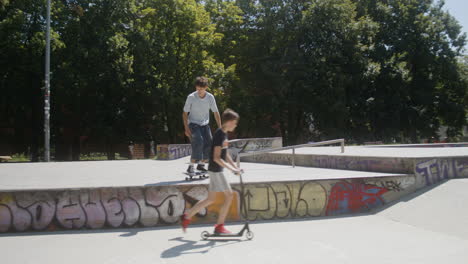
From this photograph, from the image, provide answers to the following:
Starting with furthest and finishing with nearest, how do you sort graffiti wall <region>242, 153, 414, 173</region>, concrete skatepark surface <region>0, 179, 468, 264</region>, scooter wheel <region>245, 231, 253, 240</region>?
1. graffiti wall <region>242, 153, 414, 173</region>
2. scooter wheel <region>245, 231, 253, 240</region>
3. concrete skatepark surface <region>0, 179, 468, 264</region>

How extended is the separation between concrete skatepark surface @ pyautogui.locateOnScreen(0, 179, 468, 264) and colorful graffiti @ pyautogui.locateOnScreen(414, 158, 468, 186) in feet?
3.18

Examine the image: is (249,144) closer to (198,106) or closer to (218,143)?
(198,106)

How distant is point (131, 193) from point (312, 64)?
25.4 meters

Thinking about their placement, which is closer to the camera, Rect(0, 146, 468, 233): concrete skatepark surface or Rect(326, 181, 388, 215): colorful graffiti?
Rect(0, 146, 468, 233): concrete skatepark surface

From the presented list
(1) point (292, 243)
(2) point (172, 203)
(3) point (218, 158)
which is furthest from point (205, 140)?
(1) point (292, 243)

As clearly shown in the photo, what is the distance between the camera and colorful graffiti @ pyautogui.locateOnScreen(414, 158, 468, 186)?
309 inches

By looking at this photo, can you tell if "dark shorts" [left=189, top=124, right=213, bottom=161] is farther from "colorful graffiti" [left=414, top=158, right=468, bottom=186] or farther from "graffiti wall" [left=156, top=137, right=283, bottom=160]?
"graffiti wall" [left=156, top=137, right=283, bottom=160]

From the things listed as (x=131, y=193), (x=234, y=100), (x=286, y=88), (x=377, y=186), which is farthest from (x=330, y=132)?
(x=131, y=193)

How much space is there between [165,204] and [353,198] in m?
3.40

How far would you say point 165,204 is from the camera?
6297mm

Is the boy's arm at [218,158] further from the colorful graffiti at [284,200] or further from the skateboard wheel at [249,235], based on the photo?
the colorful graffiti at [284,200]

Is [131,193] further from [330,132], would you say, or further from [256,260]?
[330,132]

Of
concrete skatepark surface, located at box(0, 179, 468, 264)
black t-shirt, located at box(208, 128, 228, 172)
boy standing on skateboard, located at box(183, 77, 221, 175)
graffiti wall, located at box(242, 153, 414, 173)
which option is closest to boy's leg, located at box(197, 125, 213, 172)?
boy standing on skateboard, located at box(183, 77, 221, 175)

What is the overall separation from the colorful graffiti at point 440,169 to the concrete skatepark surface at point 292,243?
0.97m
